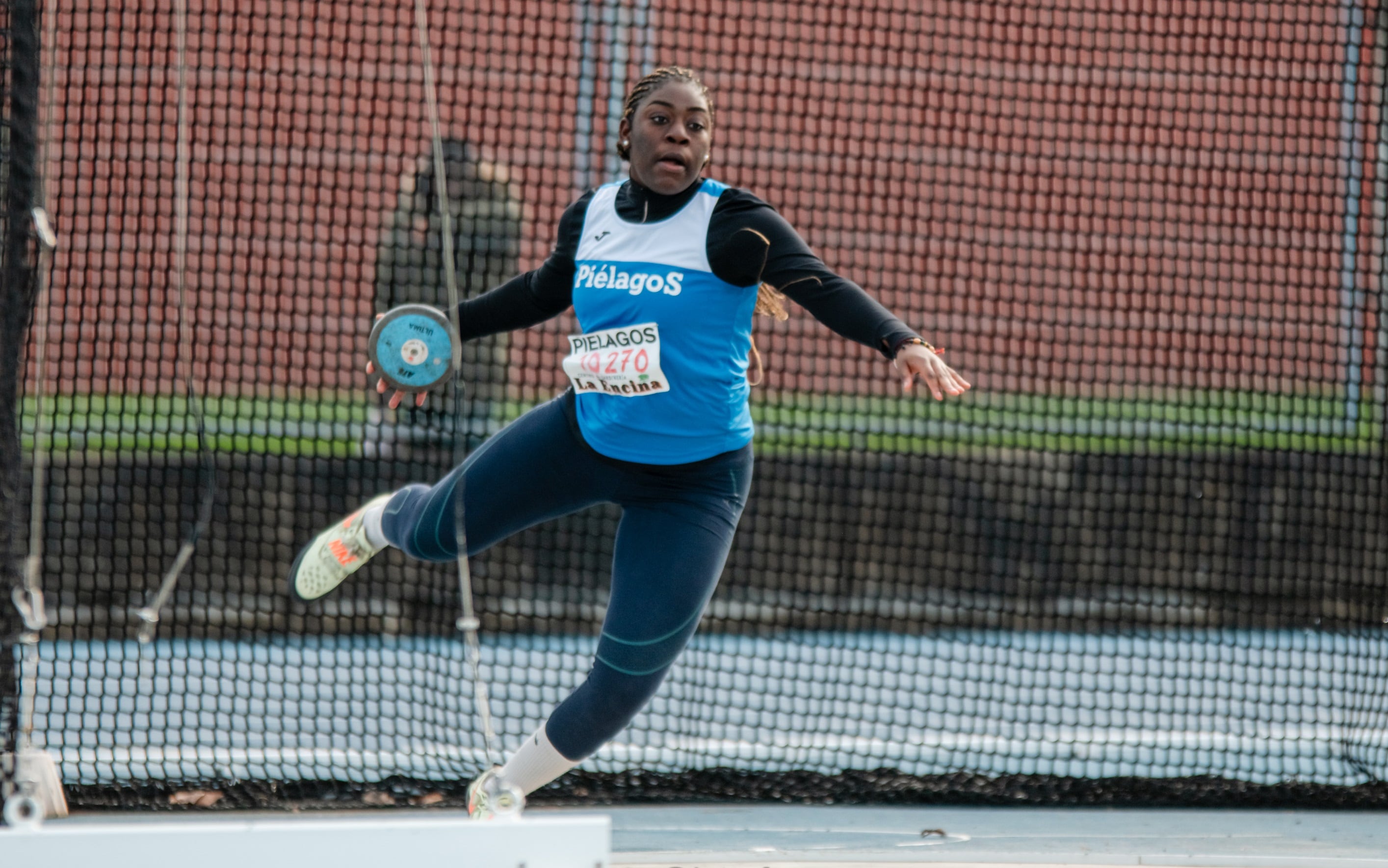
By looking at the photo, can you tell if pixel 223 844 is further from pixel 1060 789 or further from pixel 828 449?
pixel 828 449

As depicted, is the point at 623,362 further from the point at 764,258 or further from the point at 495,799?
the point at 495,799

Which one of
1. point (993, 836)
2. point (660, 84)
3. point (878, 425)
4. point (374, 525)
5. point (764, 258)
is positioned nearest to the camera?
point (764, 258)

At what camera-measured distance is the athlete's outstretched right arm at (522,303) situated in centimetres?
332

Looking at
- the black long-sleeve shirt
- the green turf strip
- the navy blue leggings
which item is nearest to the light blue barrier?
the green turf strip

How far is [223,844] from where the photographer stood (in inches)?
79.1

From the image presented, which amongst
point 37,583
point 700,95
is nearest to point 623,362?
point 700,95

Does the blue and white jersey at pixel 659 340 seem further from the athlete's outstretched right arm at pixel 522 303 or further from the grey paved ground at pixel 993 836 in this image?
the grey paved ground at pixel 993 836

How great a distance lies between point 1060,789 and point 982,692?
177 cm

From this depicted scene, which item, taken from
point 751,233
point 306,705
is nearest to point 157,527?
point 306,705

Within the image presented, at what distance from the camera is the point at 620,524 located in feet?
10.1

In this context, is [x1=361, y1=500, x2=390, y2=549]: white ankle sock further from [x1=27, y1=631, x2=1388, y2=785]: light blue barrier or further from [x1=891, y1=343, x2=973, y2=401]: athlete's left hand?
[x1=891, y1=343, x2=973, y2=401]: athlete's left hand

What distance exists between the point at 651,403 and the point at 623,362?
12cm

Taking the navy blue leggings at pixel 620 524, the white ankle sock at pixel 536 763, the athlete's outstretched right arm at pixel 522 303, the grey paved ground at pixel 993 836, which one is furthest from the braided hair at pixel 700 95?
the grey paved ground at pixel 993 836

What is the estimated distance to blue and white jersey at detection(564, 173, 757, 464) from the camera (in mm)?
2998
